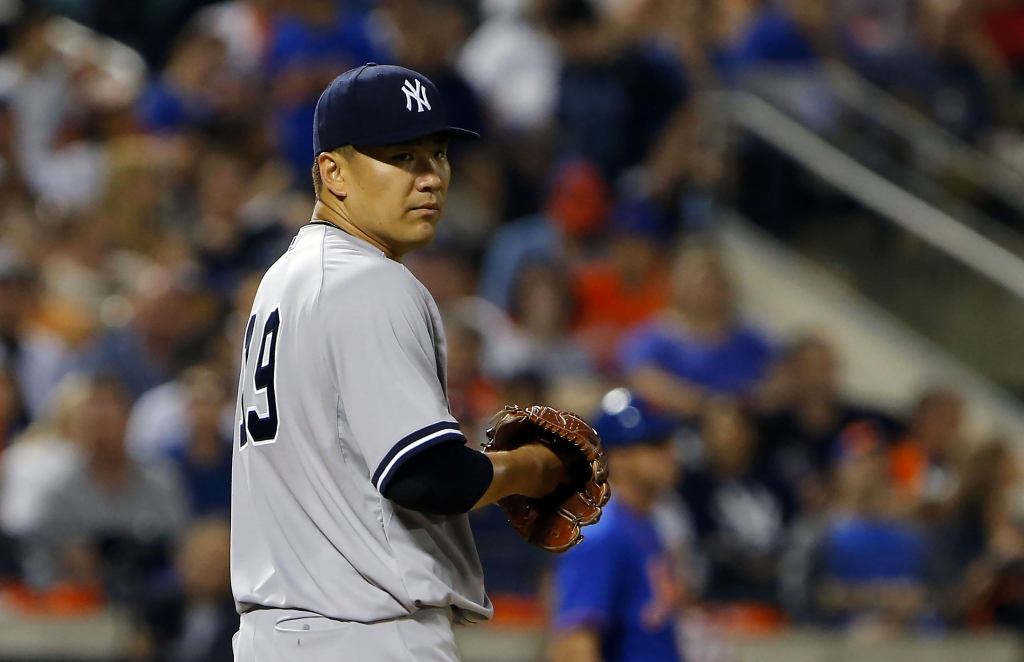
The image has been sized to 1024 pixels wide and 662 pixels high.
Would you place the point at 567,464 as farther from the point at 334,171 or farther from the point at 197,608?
the point at 197,608

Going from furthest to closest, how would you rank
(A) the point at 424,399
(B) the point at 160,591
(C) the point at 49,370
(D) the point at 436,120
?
(C) the point at 49,370 → (B) the point at 160,591 → (D) the point at 436,120 → (A) the point at 424,399

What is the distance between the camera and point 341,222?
8.98 feet

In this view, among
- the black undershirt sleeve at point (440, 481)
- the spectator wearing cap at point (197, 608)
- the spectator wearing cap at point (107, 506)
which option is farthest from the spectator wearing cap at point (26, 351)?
the black undershirt sleeve at point (440, 481)

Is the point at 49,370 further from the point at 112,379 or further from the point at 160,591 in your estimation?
the point at 160,591

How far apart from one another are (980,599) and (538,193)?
10.9 ft

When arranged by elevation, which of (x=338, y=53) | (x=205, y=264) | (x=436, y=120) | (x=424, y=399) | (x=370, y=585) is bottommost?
(x=205, y=264)

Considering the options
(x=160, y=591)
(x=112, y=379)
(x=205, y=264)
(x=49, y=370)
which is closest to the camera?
(x=160, y=591)

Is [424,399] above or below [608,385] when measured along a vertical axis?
above

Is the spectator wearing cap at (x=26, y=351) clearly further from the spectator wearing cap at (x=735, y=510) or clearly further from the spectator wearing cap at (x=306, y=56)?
the spectator wearing cap at (x=735, y=510)

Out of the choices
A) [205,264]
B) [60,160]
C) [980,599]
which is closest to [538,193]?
[205,264]

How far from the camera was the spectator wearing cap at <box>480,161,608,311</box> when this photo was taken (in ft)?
27.0

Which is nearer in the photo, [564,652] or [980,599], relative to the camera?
[564,652]

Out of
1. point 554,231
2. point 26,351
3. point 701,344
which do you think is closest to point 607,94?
point 554,231

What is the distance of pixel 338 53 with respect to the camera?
9000 millimetres
